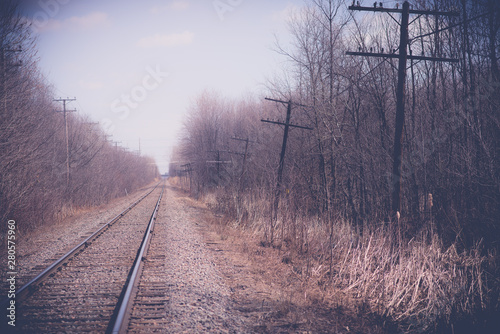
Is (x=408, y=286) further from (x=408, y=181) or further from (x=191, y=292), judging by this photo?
(x=408, y=181)

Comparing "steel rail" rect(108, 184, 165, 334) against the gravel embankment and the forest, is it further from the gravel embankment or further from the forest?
the forest

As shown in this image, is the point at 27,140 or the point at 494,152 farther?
the point at 27,140

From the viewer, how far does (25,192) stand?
11922 mm

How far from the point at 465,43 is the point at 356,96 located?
518 centimetres

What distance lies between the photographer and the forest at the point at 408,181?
568 centimetres

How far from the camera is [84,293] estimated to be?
5.53 metres

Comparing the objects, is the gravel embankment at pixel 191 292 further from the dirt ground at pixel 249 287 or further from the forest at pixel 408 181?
the forest at pixel 408 181

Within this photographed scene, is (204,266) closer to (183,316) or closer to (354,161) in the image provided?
(183,316)

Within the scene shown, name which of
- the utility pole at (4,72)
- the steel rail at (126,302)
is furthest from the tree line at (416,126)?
the utility pole at (4,72)

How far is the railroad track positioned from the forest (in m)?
3.91

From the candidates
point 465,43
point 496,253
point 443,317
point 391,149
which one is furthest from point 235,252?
point 465,43

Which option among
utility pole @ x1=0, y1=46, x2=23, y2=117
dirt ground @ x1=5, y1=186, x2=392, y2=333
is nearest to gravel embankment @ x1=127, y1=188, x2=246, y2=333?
dirt ground @ x1=5, y1=186, x2=392, y2=333

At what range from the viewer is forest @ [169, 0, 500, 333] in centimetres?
568

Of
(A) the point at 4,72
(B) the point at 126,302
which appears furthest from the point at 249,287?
(A) the point at 4,72
